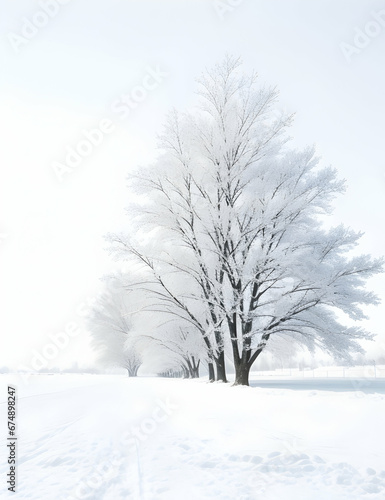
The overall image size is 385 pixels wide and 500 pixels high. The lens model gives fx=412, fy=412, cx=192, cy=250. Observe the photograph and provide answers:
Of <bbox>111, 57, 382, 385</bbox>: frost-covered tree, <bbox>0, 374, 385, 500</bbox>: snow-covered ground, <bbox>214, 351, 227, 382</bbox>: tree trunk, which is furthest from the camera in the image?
<bbox>214, 351, 227, 382</bbox>: tree trunk

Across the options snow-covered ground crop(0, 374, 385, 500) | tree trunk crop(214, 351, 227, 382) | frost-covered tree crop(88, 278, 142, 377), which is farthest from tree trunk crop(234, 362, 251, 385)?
frost-covered tree crop(88, 278, 142, 377)

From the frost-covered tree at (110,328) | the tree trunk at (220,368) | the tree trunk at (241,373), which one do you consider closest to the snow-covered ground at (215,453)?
the tree trunk at (241,373)

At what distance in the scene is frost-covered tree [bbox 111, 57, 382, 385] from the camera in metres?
13.1

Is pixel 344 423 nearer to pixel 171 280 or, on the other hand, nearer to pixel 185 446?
pixel 185 446

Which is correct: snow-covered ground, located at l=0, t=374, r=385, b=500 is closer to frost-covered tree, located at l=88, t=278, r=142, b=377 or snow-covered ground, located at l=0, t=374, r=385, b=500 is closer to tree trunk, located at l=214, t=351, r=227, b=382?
tree trunk, located at l=214, t=351, r=227, b=382

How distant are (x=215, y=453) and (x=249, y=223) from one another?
32.0 ft

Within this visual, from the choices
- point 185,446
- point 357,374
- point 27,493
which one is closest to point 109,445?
point 185,446

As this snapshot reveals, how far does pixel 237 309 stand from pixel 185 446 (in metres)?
7.57

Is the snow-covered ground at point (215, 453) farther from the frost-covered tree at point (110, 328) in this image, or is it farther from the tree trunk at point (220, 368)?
the frost-covered tree at point (110, 328)

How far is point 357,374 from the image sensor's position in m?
33.0

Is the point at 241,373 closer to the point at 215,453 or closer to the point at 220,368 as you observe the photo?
the point at 220,368

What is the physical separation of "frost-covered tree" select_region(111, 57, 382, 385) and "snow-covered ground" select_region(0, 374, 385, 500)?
5658mm

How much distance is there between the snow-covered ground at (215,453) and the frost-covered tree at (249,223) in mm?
5658

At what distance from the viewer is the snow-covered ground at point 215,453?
362cm
